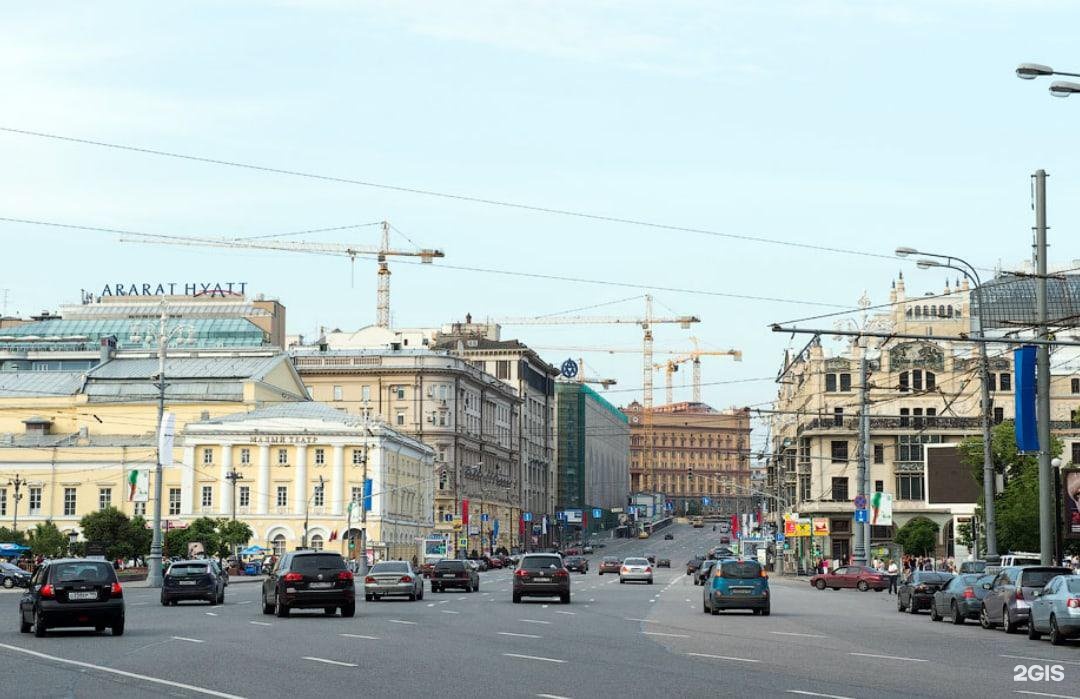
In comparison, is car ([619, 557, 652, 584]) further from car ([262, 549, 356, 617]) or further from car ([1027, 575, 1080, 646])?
car ([1027, 575, 1080, 646])

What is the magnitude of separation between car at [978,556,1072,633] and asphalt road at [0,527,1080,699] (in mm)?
719

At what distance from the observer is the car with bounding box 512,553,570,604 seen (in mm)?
53281

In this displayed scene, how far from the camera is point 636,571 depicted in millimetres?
88062

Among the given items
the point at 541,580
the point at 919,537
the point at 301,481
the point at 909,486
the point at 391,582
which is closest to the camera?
the point at 541,580

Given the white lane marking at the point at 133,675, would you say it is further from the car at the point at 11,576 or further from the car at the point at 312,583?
the car at the point at 11,576

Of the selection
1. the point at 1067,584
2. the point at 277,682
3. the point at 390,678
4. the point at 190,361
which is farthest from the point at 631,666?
the point at 190,361

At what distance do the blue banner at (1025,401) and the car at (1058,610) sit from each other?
13192mm

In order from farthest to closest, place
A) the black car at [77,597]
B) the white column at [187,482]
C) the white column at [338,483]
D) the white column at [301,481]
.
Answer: the white column at [301,481]
the white column at [338,483]
the white column at [187,482]
the black car at [77,597]

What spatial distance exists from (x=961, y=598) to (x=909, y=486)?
77119mm

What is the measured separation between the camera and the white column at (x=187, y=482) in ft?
423

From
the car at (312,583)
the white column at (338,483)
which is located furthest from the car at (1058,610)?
the white column at (338,483)

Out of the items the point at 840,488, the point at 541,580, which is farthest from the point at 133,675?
the point at 840,488

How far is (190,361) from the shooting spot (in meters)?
144

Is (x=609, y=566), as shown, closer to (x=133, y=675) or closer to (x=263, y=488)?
(x=263, y=488)
